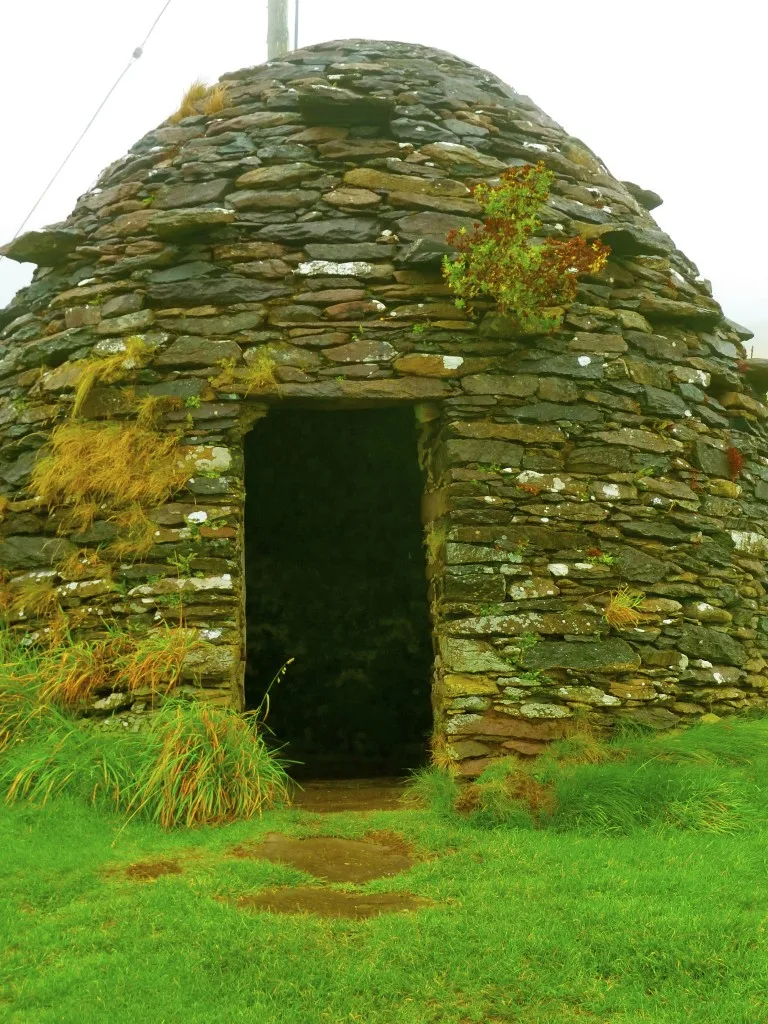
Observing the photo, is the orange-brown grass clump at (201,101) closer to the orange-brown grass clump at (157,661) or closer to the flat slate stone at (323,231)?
the flat slate stone at (323,231)

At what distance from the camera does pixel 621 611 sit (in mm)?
5398

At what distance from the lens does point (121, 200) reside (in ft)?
20.6

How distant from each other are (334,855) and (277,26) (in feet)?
30.6

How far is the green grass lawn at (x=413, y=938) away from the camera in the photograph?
8.95 feet

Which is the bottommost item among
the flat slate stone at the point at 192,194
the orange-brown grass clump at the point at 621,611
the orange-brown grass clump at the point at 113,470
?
the orange-brown grass clump at the point at 621,611

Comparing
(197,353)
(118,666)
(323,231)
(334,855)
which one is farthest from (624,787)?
(323,231)

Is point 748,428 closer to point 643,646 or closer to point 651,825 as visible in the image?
point 643,646

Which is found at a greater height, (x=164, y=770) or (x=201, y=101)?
(x=201, y=101)

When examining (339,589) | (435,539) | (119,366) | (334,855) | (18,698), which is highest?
(119,366)

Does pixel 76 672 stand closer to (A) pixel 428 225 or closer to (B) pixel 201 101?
(A) pixel 428 225

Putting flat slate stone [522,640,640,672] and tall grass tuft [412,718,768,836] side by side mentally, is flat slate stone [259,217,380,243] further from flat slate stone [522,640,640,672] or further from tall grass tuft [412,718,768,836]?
tall grass tuft [412,718,768,836]

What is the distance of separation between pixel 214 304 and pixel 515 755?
325cm

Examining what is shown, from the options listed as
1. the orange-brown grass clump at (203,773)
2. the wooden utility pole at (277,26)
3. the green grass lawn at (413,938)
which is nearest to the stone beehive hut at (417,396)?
the orange-brown grass clump at (203,773)

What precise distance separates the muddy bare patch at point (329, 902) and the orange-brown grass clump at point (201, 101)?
5.28m
